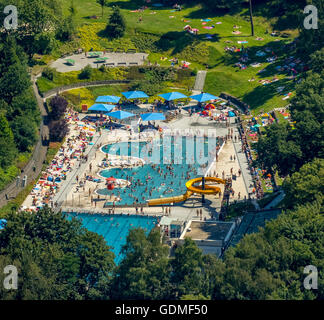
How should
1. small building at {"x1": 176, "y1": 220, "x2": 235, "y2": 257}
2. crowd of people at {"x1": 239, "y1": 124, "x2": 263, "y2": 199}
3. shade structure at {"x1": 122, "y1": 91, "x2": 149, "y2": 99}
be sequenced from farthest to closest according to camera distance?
shade structure at {"x1": 122, "y1": 91, "x2": 149, "y2": 99} → crowd of people at {"x1": 239, "y1": 124, "x2": 263, "y2": 199} → small building at {"x1": 176, "y1": 220, "x2": 235, "y2": 257}

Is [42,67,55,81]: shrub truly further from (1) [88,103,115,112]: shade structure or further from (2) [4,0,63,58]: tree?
(1) [88,103,115,112]: shade structure

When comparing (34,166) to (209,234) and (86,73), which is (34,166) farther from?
(86,73)

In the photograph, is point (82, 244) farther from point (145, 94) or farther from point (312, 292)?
point (145, 94)

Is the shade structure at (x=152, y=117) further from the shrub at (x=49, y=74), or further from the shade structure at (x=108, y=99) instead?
the shrub at (x=49, y=74)

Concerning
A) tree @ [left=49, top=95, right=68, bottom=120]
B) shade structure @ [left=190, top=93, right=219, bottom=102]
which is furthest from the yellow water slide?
shade structure @ [left=190, top=93, right=219, bottom=102]

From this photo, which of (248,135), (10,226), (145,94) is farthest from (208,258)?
(145,94)

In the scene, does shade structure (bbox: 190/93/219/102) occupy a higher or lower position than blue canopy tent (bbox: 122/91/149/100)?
lower

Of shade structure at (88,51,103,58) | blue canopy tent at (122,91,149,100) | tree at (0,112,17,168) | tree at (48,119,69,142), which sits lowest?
tree at (0,112,17,168)
